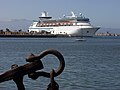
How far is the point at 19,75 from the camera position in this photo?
4188 mm

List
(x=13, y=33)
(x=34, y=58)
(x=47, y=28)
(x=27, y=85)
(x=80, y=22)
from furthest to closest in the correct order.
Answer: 1. (x=13, y=33)
2. (x=47, y=28)
3. (x=80, y=22)
4. (x=27, y=85)
5. (x=34, y=58)

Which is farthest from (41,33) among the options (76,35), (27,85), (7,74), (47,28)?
(7,74)

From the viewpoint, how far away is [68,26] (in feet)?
481

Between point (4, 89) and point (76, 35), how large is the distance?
13567 centimetres

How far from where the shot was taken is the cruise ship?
14562cm

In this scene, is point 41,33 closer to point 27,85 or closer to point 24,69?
point 27,85

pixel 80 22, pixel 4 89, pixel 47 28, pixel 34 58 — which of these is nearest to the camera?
pixel 34 58

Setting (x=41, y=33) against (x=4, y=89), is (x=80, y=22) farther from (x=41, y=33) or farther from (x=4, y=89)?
(x=4, y=89)

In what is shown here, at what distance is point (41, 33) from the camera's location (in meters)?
154

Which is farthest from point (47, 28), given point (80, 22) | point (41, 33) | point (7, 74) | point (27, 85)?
point (7, 74)

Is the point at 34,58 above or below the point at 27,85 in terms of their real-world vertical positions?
above

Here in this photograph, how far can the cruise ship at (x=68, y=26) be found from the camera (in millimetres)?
145625

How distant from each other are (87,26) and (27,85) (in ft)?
427

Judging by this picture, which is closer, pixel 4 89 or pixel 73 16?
pixel 4 89
